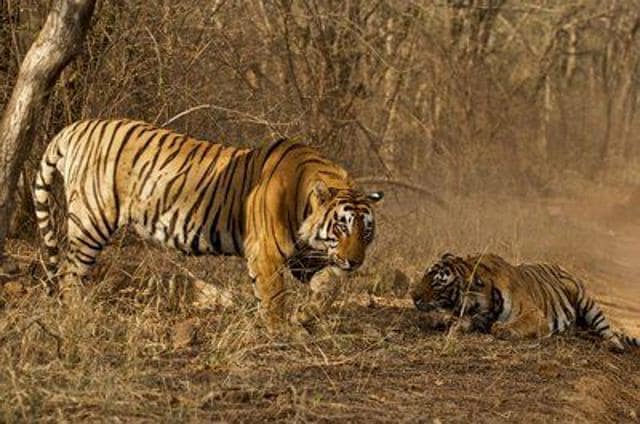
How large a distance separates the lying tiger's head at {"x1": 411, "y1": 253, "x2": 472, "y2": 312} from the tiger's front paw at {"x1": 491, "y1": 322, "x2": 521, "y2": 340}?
0.93ft

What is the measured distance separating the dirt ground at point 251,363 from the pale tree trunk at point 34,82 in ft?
2.16

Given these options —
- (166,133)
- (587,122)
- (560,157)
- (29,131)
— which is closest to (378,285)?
(166,133)

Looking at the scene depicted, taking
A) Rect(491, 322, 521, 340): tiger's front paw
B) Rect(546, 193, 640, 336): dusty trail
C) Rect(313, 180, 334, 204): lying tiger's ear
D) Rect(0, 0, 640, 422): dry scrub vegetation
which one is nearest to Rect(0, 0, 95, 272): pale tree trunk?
Rect(0, 0, 640, 422): dry scrub vegetation

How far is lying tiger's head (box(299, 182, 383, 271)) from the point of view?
22.8 ft

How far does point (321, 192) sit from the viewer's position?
23.2ft

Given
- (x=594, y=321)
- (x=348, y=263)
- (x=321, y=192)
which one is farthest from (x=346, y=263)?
(x=594, y=321)

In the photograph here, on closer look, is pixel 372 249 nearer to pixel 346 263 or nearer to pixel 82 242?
pixel 82 242

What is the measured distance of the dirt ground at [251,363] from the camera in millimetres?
4891

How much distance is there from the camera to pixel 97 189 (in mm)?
7852

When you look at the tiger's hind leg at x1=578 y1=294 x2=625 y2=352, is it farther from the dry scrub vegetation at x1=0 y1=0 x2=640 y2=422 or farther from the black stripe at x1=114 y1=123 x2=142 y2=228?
the black stripe at x1=114 y1=123 x2=142 y2=228

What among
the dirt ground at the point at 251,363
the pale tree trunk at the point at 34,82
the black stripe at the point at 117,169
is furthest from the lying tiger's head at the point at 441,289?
the pale tree trunk at the point at 34,82

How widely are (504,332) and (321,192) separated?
1.39m

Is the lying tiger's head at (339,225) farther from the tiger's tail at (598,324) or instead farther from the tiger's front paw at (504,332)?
the tiger's tail at (598,324)

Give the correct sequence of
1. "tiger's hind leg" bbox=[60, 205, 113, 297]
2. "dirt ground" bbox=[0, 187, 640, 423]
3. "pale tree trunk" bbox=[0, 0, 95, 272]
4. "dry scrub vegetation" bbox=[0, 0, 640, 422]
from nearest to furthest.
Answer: "dirt ground" bbox=[0, 187, 640, 423] < "dry scrub vegetation" bbox=[0, 0, 640, 422] < "pale tree trunk" bbox=[0, 0, 95, 272] < "tiger's hind leg" bbox=[60, 205, 113, 297]
